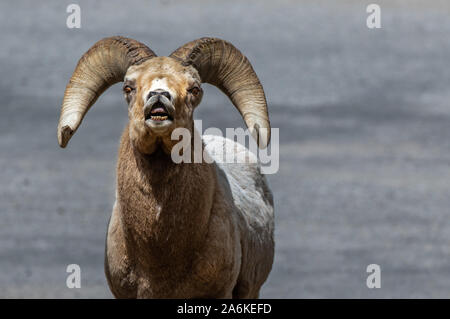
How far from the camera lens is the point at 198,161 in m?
16.0

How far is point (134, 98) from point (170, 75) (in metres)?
0.58

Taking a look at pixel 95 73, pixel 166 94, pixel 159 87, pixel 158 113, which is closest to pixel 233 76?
pixel 95 73

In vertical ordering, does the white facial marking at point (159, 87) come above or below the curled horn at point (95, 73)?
below

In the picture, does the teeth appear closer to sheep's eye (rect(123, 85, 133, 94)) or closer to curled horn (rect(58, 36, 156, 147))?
sheep's eye (rect(123, 85, 133, 94))

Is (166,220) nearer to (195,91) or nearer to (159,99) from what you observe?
(195,91)

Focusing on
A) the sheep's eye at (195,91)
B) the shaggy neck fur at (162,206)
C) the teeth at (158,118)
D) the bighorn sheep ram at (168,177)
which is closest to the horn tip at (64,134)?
the bighorn sheep ram at (168,177)

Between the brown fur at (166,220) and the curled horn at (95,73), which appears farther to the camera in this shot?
the curled horn at (95,73)

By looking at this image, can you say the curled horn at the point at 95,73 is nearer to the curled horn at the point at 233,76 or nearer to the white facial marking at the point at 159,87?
the curled horn at the point at 233,76

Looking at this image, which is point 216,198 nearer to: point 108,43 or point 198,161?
point 198,161

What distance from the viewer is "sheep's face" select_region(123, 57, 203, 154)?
14.6 metres

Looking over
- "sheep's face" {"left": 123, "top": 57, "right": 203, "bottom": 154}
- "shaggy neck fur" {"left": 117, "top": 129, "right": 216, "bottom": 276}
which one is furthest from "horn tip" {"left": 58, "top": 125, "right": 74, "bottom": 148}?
"sheep's face" {"left": 123, "top": 57, "right": 203, "bottom": 154}

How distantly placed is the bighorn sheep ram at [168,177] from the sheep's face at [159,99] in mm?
15

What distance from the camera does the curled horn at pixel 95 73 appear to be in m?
16.4
